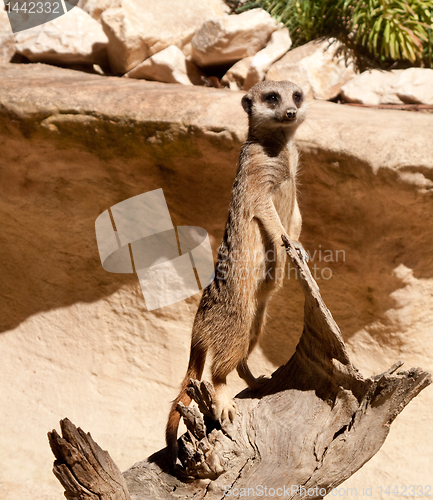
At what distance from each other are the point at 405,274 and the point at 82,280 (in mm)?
2040

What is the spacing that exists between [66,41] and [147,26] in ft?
1.83

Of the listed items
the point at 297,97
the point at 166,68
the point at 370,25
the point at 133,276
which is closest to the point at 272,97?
the point at 297,97


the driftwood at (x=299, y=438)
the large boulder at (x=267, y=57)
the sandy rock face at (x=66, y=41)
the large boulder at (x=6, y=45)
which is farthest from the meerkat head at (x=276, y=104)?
the large boulder at (x=6, y=45)

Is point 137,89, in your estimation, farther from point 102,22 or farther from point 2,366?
point 2,366

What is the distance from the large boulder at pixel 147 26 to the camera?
3.28 meters

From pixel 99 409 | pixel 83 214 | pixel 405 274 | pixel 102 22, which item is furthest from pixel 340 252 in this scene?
pixel 102 22

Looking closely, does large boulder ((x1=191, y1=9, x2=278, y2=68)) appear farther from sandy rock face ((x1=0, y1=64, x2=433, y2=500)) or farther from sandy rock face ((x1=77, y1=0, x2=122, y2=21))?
sandy rock face ((x1=77, y1=0, x2=122, y2=21))

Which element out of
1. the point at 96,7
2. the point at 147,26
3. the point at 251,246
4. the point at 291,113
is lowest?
the point at 251,246

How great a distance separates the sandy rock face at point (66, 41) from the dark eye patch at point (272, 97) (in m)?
2.06

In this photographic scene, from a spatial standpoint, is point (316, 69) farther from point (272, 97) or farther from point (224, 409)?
point (224, 409)

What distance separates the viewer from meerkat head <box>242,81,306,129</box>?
71.4 inches

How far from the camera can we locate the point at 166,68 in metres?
3.26

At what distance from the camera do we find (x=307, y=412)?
175 centimetres

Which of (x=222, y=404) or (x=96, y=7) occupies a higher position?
(x=96, y=7)
